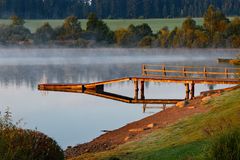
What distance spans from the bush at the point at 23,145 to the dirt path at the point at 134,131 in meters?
11.6

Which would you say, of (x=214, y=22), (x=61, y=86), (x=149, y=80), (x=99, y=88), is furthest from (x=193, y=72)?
(x=214, y=22)

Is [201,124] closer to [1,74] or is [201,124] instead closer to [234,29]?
[1,74]

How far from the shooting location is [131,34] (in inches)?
6772

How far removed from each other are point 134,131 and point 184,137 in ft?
32.6

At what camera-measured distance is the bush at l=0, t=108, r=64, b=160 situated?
17.2 m

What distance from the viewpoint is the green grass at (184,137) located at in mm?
22167

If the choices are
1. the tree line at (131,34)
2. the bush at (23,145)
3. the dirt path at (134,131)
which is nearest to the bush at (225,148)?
the bush at (23,145)

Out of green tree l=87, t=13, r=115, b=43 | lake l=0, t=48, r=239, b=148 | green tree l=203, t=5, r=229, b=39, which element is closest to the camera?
lake l=0, t=48, r=239, b=148

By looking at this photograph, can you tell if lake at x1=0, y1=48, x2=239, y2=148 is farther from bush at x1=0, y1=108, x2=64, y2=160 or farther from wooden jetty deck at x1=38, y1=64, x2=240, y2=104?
bush at x1=0, y1=108, x2=64, y2=160

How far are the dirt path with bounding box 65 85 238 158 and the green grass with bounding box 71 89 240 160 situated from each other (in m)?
2.50

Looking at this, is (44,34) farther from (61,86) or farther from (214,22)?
(61,86)

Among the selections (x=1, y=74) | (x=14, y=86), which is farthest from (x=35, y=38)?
(x=14, y=86)

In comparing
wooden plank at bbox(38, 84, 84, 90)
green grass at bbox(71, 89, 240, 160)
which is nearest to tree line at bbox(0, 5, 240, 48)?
wooden plank at bbox(38, 84, 84, 90)

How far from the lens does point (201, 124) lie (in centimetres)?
2806
